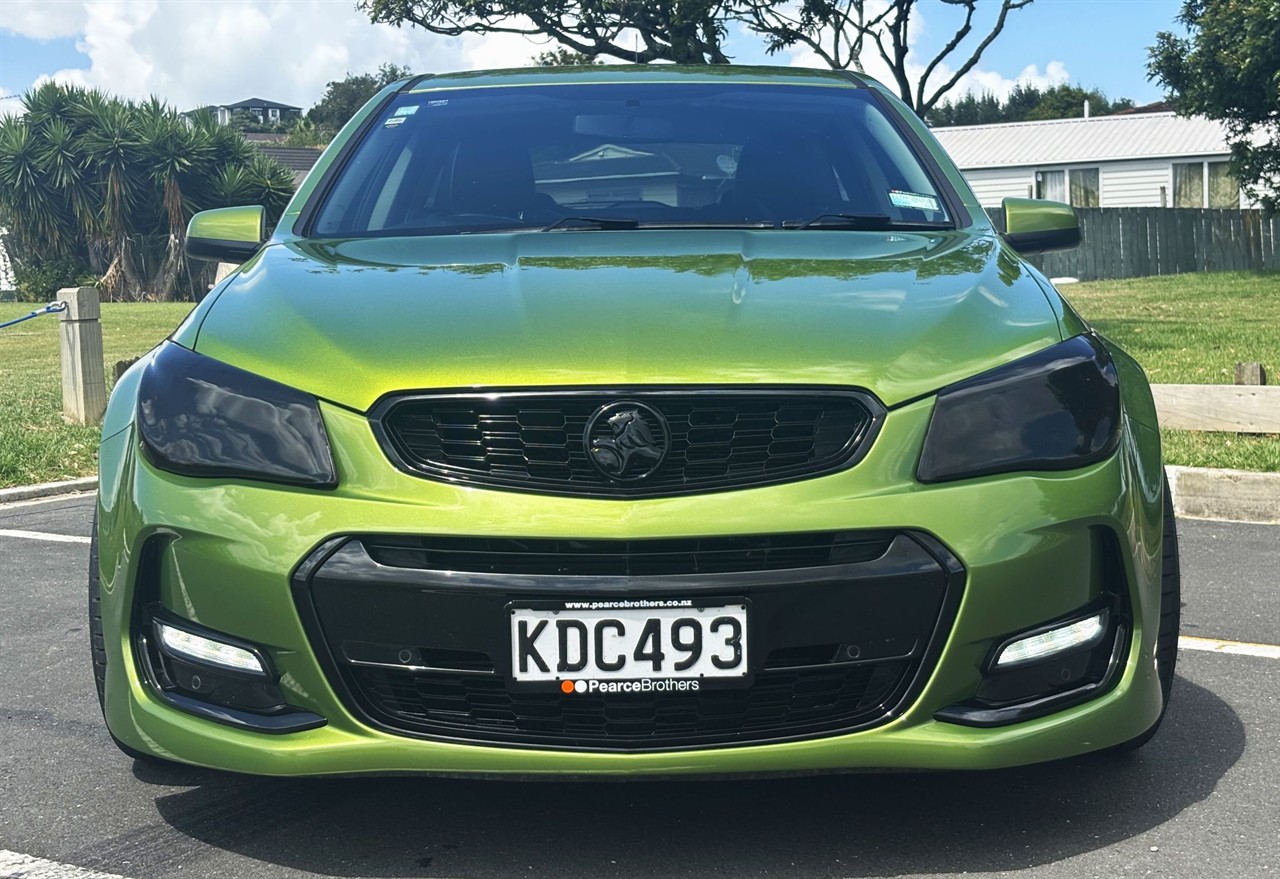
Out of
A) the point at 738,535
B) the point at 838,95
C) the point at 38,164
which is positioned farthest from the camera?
the point at 38,164

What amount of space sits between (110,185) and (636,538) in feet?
114

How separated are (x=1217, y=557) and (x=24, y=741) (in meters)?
4.35

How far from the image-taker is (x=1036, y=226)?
4363 millimetres

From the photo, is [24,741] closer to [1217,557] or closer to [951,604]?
[951,604]

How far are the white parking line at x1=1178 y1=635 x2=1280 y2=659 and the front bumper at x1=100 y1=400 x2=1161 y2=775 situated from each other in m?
1.91

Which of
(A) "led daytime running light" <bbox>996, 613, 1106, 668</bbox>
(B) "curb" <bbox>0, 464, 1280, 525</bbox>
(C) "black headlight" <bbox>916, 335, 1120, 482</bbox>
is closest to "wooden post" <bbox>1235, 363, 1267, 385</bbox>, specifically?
(B) "curb" <bbox>0, 464, 1280, 525</bbox>

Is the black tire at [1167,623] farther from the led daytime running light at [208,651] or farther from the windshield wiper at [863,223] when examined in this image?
the led daytime running light at [208,651]

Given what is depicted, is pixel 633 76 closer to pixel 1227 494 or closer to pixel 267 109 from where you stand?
pixel 1227 494

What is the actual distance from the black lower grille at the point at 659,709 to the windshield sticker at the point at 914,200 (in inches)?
64.3

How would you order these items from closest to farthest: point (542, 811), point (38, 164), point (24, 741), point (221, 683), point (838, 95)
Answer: point (221, 683)
point (542, 811)
point (24, 741)
point (838, 95)
point (38, 164)

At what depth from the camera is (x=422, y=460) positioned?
288cm

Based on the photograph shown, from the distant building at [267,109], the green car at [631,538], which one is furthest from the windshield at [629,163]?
the distant building at [267,109]

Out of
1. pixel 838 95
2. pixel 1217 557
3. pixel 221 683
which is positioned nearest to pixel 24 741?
pixel 221 683

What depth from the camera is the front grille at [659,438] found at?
2.85 metres
